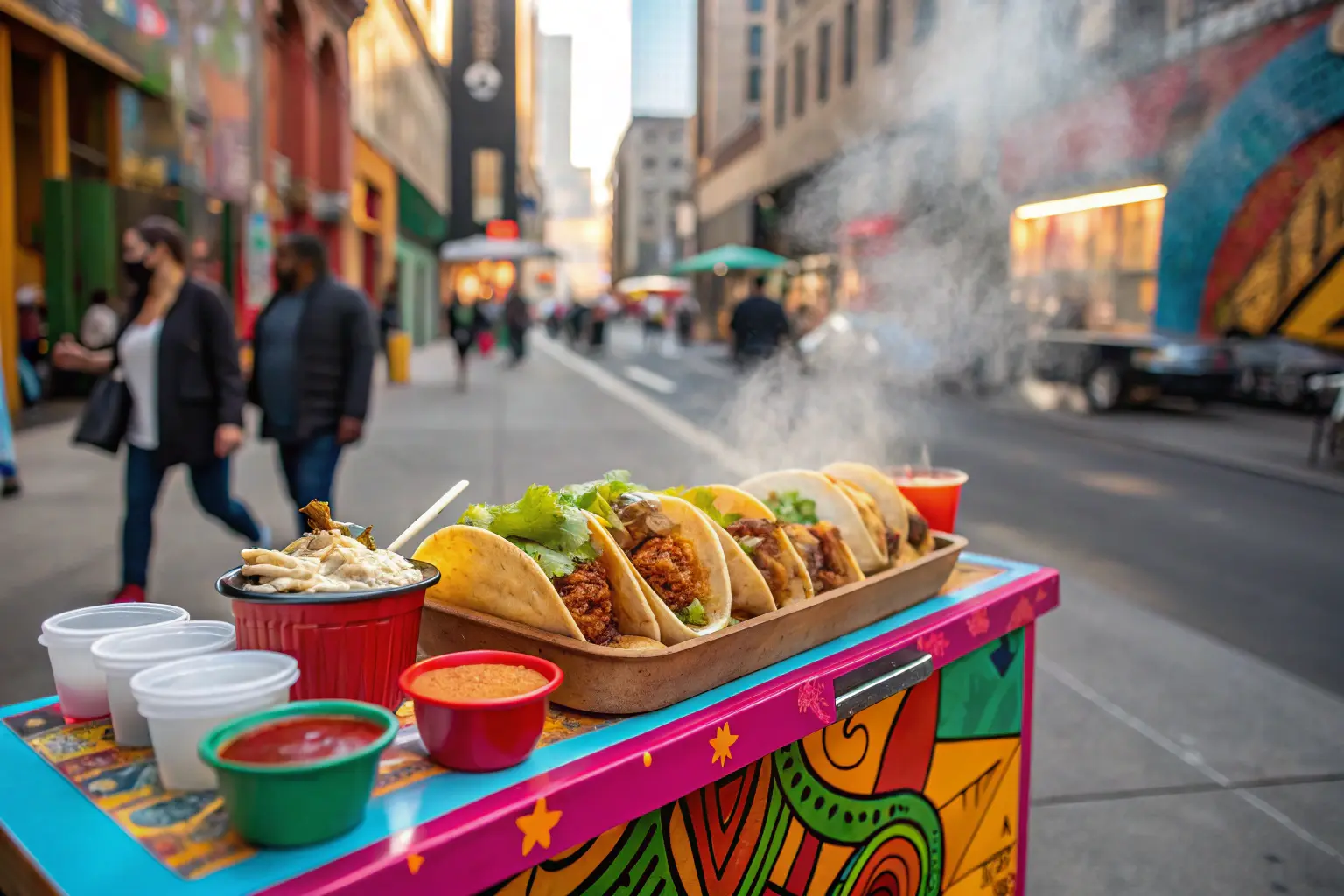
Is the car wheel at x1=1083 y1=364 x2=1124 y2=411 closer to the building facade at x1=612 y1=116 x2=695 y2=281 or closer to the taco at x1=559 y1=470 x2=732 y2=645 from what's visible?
the taco at x1=559 y1=470 x2=732 y2=645

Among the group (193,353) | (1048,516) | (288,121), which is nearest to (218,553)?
(193,353)

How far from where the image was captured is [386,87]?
3216 centimetres

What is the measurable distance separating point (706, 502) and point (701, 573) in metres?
0.33

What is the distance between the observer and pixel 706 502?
235cm

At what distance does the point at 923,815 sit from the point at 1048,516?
6.47 meters

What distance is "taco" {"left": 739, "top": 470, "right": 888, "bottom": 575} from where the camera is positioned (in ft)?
8.16

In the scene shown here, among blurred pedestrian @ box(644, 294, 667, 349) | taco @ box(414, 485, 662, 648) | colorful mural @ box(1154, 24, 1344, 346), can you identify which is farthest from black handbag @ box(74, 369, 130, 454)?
blurred pedestrian @ box(644, 294, 667, 349)

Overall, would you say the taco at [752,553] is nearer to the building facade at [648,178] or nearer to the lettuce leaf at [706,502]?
the lettuce leaf at [706,502]

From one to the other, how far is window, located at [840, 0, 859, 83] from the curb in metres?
18.7

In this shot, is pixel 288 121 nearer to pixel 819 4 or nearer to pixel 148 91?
pixel 148 91

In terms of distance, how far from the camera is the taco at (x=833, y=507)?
8.16ft

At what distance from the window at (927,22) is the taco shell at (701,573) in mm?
8884

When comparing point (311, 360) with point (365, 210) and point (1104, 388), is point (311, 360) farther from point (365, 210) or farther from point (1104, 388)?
point (365, 210)

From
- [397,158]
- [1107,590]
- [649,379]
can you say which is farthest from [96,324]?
[397,158]
